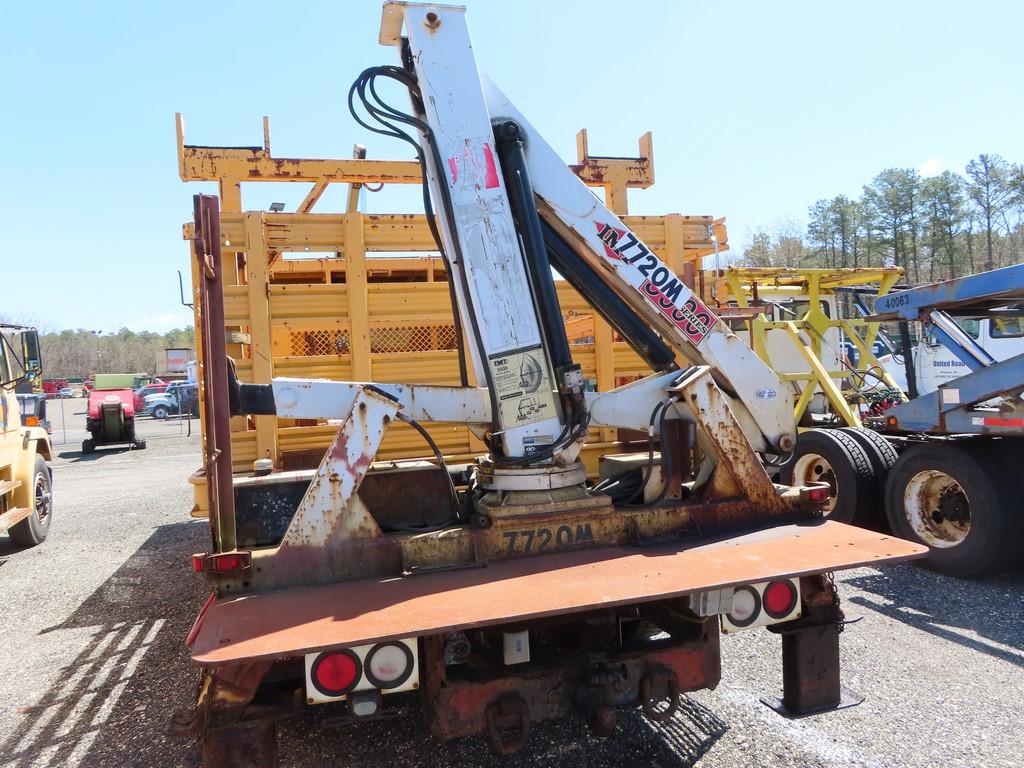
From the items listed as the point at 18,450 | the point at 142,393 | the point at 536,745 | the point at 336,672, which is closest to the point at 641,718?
the point at 536,745

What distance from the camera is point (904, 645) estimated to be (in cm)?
389

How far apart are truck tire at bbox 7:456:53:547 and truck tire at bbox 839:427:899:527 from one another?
28.0ft

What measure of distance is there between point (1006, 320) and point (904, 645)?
149 inches

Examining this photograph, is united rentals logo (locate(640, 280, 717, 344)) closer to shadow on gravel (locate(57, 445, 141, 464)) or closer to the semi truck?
the semi truck

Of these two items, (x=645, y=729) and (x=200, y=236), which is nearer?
(x=200, y=236)

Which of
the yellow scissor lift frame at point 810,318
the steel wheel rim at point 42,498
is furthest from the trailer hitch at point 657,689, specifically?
the steel wheel rim at point 42,498

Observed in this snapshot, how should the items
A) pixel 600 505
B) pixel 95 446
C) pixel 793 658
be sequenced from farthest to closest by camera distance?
pixel 95 446 → pixel 600 505 → pixel 793 658

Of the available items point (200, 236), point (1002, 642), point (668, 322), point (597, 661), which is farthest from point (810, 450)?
point (200, 236)

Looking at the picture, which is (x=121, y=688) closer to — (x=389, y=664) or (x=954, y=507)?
(x=389, y=664)

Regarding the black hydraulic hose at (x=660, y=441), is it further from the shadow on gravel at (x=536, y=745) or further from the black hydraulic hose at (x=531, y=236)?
the shadow on gravel at (x=536, y=745)

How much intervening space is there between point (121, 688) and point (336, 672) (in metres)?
2.30

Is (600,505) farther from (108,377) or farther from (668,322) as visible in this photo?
(108,377)

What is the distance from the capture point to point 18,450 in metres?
7.32

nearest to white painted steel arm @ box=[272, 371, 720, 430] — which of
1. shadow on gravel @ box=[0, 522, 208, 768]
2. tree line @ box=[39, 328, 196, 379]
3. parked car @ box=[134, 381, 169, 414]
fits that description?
Answer: shadow on gravel @ box=[0, 522, 208, 768]
